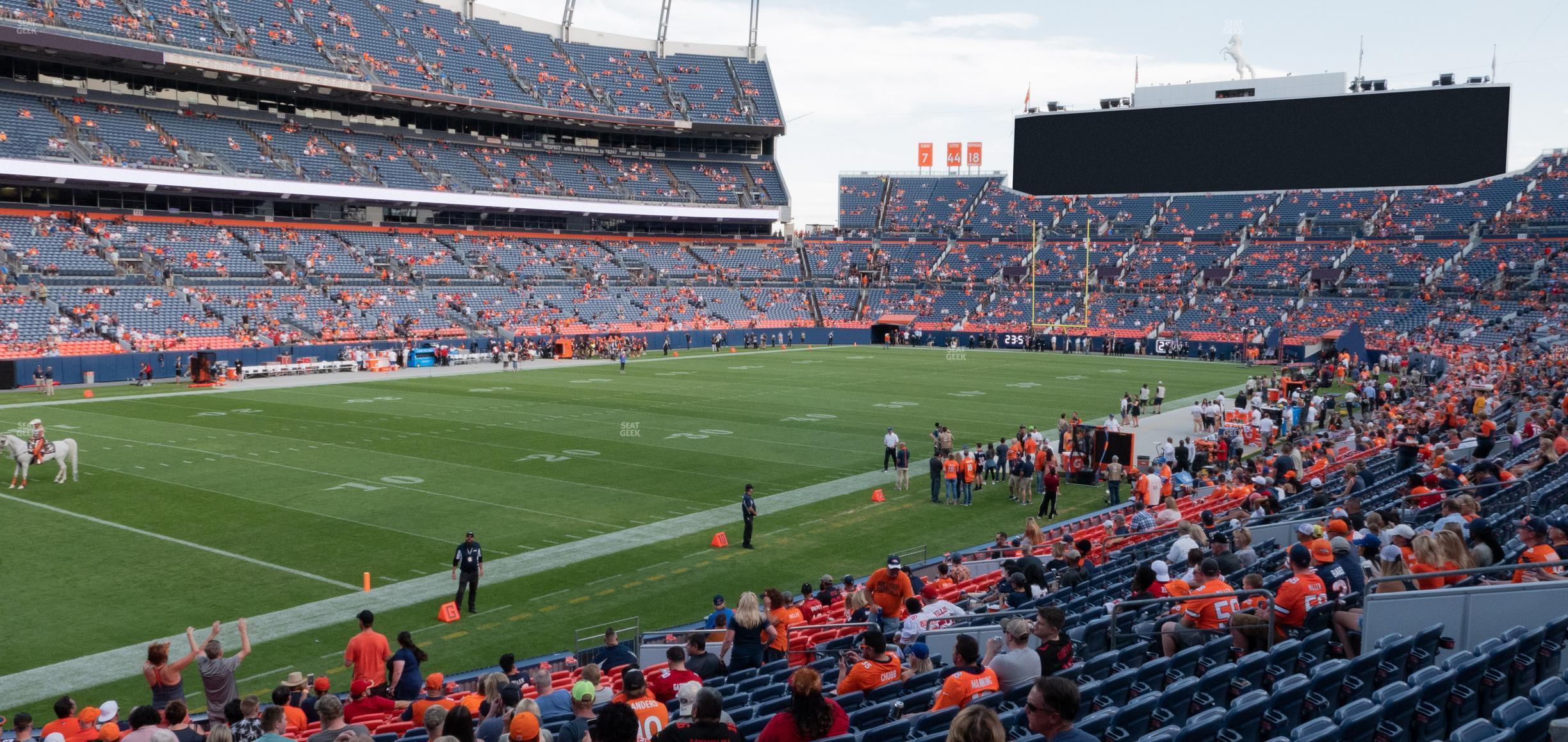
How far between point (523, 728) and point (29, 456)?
2179cm

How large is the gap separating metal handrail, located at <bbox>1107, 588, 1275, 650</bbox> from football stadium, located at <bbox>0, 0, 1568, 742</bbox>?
0.11 metres

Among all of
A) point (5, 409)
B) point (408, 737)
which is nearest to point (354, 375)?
point (5, 409)

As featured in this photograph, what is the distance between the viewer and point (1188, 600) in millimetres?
8859

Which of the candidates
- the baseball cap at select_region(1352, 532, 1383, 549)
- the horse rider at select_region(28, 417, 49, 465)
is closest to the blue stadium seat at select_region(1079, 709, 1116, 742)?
the baseball cap at select_region(1352, 532, 1383, 549)

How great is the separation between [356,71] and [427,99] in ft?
17.1

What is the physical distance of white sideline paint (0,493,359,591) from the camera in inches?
679

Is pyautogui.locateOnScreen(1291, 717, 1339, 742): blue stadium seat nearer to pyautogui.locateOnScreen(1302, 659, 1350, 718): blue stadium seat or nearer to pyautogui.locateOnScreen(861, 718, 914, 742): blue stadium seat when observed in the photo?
pyautogui.locateOnScreen(1302, 659, 1350, 718): blue stadium seat

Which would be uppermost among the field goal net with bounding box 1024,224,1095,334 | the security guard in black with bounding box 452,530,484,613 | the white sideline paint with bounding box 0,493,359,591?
the field goal net with bounding box 1024,224,1095,334

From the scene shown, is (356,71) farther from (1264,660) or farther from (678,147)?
(1264,660)

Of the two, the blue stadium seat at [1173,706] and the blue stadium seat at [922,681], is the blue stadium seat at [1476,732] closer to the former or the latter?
the blue stadium seat at [1173,706]

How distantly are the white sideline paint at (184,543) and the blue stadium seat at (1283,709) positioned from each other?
13.8 metres

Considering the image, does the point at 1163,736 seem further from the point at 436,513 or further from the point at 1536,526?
the point at 436,513

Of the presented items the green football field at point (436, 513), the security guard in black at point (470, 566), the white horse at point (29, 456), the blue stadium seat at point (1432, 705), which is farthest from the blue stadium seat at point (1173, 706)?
the white horse at point (29, 456)

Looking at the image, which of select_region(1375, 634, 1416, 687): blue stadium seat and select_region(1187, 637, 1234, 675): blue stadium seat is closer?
select_region(1375, 634, 1416, 687): blue stadium seat
